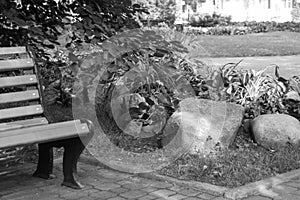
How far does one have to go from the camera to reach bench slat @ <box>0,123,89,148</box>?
390 cm

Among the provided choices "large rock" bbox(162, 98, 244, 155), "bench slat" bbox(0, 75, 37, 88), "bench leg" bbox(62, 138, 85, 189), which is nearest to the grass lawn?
"large rock" bbox(162, 98, 244, 155)

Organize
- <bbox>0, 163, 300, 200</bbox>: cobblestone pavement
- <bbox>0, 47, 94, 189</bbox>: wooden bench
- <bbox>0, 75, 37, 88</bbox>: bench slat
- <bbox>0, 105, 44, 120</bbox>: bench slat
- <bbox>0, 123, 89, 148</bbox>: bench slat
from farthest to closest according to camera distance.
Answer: <bbox>0, 75, 37, 88</bbox>: bench slat → <bbox>0, 105, 44, 120</bbox>: bench slat → <bbox>0, 163, 300, 200</bbox>: cobblestone pavement → <bbox>0, 47, 94, 189</bbox>: wooden bench → <bbox>0, 123, 89, 148</bbox>: bench slat

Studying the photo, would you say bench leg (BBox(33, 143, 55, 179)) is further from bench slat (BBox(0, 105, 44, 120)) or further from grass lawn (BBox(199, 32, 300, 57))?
grass lawn (BBox(199, 32, 300, 57))

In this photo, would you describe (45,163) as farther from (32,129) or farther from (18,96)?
(32,129)

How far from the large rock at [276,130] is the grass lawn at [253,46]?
41.7 ft

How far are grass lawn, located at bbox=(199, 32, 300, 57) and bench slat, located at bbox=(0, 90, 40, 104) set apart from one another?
14018mm

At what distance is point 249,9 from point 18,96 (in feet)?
121

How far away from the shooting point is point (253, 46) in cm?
2169

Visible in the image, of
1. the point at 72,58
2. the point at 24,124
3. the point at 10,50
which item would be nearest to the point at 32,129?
the point at 24,124

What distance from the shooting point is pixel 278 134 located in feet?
18.5

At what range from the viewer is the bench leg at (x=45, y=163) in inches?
190

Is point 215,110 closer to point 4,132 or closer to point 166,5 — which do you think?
point 4,132

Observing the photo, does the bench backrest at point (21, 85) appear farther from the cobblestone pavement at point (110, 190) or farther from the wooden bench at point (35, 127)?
the cobblestone pavement at point (110, 190)

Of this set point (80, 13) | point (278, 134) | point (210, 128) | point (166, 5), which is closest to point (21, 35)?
point (80, 13)
